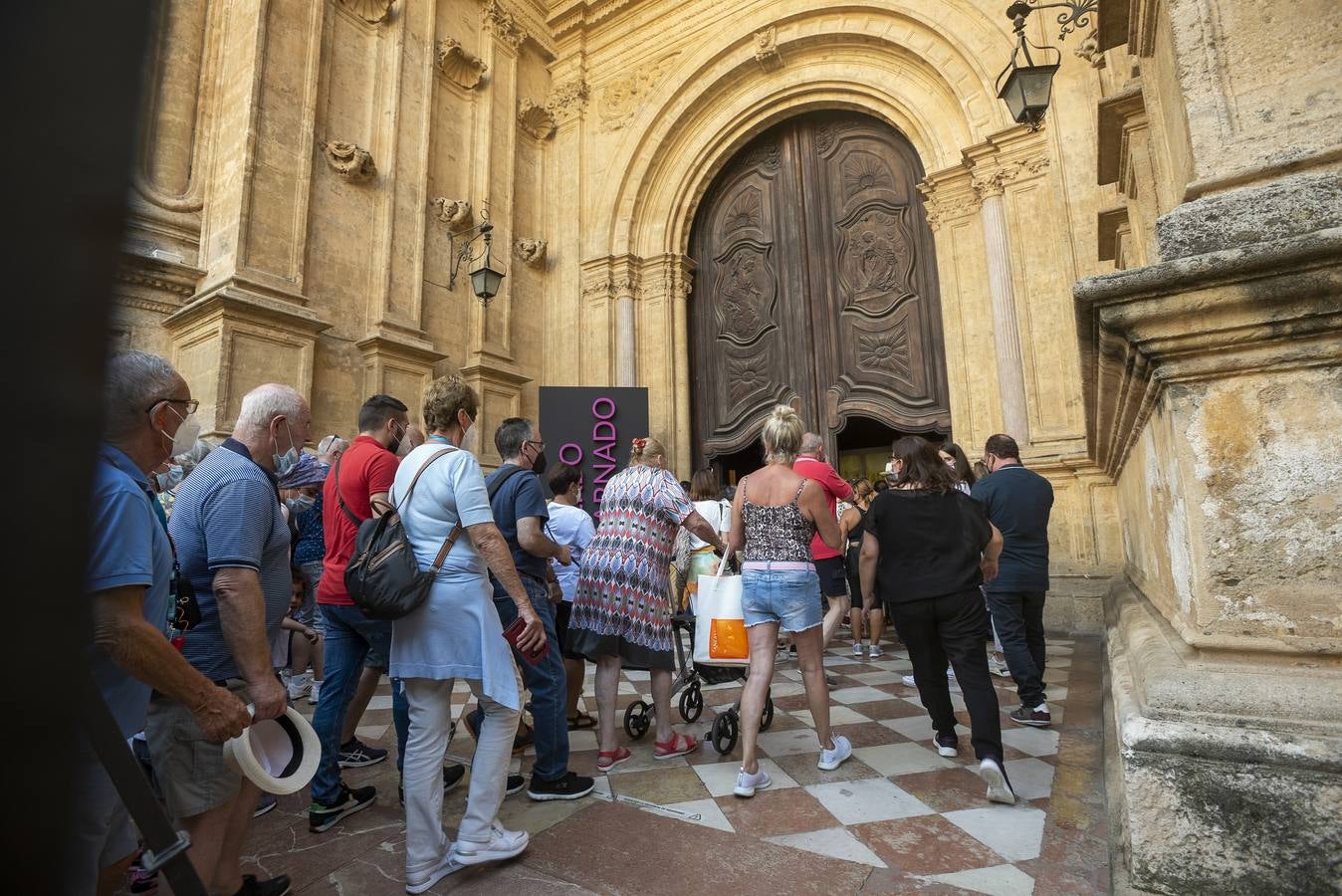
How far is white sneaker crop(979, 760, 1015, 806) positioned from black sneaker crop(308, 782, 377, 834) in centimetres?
242

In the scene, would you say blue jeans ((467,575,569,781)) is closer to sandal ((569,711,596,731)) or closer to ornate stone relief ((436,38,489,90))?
sandal ((569,711,596,731))

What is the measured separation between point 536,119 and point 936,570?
11.0m

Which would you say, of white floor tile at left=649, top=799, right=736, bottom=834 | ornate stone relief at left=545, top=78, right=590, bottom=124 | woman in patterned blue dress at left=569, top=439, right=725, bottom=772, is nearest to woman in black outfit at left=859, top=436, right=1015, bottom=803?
woman in patterned blue dress at left=569, top=439, right=725, bottom=772

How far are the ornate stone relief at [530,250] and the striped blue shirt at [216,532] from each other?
9403 mm

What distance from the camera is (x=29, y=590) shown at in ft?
1.18

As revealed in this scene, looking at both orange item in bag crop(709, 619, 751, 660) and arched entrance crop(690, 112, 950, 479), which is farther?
arched entrance crop(690, 112, 950, 479)

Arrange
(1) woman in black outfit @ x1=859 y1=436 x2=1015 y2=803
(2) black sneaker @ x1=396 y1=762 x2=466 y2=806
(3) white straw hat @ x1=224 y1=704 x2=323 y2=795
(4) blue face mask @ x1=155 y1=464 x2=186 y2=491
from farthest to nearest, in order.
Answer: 1. (4) blue face mask @ x1=155 y1=464 x2=186 y2=491
2. (2) black sneaker @ x1=396 y1=762 x2=466 y2=806
3. (1) woman in black outfit @ x1=859 y1=436 x2=1015 y2=803
4. (3) white straw hat @ x1=224 y1=704 x2=323 y2=795

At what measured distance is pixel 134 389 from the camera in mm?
1569

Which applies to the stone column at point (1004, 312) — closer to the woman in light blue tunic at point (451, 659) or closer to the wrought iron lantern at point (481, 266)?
the wrought iron lantern at point (481, 266)

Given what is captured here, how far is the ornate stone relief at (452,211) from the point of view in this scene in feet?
31.7

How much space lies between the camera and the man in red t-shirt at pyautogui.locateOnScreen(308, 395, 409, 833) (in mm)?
2752

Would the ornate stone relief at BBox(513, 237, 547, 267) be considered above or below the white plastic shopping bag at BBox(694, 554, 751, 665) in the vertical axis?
above

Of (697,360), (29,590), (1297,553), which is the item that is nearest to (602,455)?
(697,360)

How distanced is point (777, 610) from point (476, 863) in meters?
1.48
